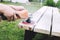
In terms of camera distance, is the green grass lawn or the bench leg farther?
the green grass lawn

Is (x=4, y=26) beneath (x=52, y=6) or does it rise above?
beneath

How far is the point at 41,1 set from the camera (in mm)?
2160

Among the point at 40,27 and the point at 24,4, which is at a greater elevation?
the point at 24,4

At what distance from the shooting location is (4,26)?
2.08 m

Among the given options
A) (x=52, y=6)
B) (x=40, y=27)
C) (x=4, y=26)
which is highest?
(x=52, y=6)

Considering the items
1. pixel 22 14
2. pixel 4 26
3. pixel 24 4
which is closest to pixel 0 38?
pixel 4 26

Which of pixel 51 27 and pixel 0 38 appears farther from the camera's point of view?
pixel 0 38

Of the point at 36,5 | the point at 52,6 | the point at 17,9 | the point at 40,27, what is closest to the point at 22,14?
the point at 17,9

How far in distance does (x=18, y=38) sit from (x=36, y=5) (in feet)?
1.85

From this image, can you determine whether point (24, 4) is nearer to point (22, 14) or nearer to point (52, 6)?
point (22, 14)

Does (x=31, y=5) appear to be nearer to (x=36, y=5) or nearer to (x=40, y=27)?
(x=36, y=5)

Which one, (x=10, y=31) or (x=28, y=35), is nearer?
(x=28, y=35)

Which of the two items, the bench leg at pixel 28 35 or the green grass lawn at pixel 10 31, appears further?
the green grass lawn at pixel 10 31

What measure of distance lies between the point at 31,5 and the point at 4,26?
513 mm
